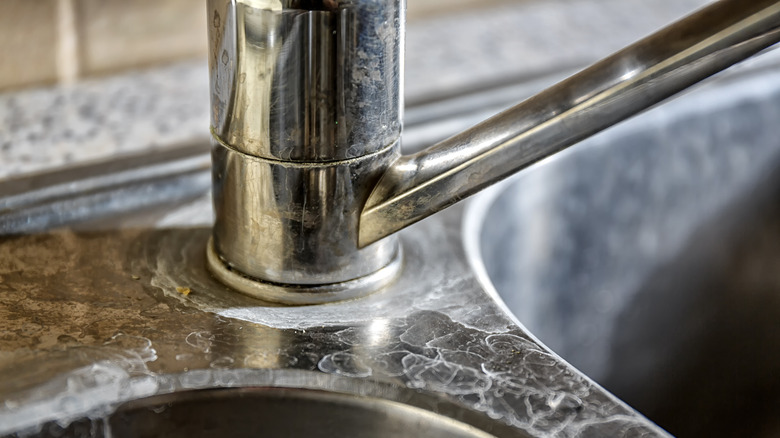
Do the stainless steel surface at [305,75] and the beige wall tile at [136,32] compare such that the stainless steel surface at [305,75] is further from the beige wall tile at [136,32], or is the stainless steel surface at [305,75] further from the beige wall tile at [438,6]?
the beige wall tile at [438,6]

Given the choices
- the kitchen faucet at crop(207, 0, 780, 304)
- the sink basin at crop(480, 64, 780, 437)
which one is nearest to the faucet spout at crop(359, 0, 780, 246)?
the kitchen faucet at crop(207, 0, 780, 304)

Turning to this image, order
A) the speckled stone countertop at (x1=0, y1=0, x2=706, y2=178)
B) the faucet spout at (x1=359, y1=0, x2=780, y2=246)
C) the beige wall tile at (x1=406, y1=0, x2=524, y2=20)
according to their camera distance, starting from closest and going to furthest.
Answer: the faucet spout at (x1=359, y1=0, x2=780, y2=246)
the speckled stone countertop at (x1=0, y1=0, x2=706, y2=178)
the beige wall tile at (x1=406, y1=0, x2=524, y2=20)

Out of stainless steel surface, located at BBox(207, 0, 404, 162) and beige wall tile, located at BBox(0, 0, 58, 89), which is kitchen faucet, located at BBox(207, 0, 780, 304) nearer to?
stainless steel surface, located at BBox(207, 0, 404, 162)

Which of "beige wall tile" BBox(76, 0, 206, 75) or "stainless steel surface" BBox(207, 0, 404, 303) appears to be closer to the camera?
"stainless steel surface" BBox(207, 0, 404, 303)

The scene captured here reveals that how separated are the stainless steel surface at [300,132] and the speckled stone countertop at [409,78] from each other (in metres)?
0.16

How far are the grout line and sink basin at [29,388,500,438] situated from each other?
0.32 meters

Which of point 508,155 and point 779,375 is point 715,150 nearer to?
point 779,375

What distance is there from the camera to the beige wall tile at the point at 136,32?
59 cm

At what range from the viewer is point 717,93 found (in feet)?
2.17

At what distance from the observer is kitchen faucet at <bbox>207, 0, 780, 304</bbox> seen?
355 mm

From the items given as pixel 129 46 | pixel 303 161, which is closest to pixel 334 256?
pixel 303 161

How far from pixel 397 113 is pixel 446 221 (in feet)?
0.37

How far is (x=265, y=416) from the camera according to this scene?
0.37 m

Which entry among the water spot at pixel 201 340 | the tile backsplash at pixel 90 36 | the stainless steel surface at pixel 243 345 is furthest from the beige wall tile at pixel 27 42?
the water spot at pixel 201 340
